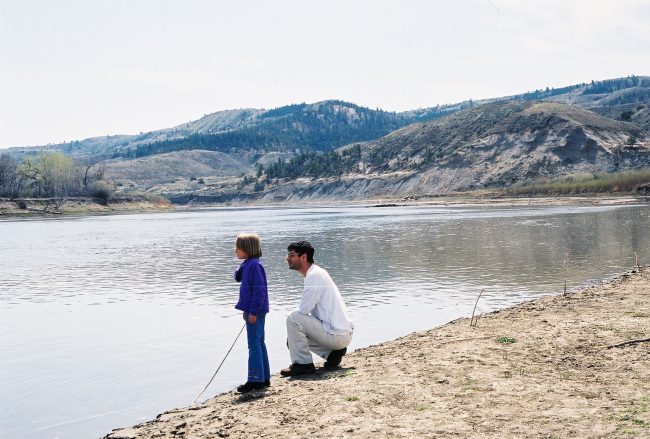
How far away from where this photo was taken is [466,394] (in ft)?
28.2

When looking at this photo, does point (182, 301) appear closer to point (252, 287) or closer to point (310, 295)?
point (310, 295)

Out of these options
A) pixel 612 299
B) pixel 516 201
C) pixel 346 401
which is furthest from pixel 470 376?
pixel 516 201

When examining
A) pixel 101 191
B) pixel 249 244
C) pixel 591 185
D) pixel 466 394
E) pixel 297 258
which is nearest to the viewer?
pixel 466 394

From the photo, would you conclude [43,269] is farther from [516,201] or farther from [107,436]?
[516,201]

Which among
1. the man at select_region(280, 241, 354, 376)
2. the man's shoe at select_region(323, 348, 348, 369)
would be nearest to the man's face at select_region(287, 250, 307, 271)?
the man at select_region(280, 241, 354, 376)

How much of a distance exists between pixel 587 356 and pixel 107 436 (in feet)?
24.9

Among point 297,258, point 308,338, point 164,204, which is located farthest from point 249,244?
point 164,204

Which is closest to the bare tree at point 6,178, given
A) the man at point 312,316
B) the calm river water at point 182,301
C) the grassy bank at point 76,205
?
the grassy bank at point 76,205

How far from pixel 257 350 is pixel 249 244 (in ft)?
5.69

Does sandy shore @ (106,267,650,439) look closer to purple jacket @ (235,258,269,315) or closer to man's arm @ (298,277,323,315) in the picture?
man's arm @ (298,277,323,315)

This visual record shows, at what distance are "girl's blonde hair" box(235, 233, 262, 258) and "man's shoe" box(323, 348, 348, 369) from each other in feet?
7.97

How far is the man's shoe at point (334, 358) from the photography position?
1078 cm

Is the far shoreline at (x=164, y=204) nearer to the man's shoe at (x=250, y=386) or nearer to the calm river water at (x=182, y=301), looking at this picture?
the calm river water at (x=182, y=301)

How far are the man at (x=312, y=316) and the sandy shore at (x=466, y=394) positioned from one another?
1.65 ft
